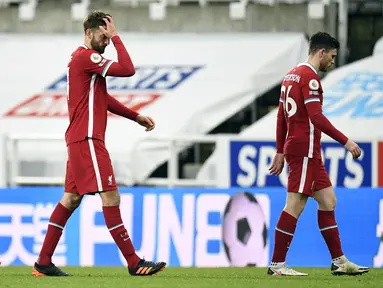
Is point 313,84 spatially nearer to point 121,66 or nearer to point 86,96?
point 121,66

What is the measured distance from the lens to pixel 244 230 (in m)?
15.1

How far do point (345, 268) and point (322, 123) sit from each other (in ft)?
3.96

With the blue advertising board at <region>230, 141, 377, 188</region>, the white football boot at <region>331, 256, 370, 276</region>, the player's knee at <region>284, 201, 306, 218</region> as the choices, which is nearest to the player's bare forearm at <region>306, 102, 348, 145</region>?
the player's knee at <region>284, 201, 306, 218</region>

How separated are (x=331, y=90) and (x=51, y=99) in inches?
144

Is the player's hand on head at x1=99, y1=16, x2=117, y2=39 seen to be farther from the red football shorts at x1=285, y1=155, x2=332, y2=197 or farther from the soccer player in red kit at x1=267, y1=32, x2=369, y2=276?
the red football shorts at x1=285, y1=155, x2=332, y2=197

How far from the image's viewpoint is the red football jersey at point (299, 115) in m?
11.9

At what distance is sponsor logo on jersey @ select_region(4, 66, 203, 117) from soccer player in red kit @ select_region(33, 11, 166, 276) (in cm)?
755

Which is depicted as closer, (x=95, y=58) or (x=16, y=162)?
(x=95, y=58)

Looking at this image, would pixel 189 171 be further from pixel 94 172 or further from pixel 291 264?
pixel 94 172

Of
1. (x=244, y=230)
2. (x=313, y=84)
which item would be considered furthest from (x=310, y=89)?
(x=244, y=230)

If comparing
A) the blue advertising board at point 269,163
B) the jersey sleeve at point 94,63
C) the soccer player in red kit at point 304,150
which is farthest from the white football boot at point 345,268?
the blue advertising board at point 269,163

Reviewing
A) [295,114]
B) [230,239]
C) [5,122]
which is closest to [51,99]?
[5,122]

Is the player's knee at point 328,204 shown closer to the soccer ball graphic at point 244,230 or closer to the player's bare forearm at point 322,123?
the player's bare forearm at point 322,123

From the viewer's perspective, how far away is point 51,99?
1998cm
